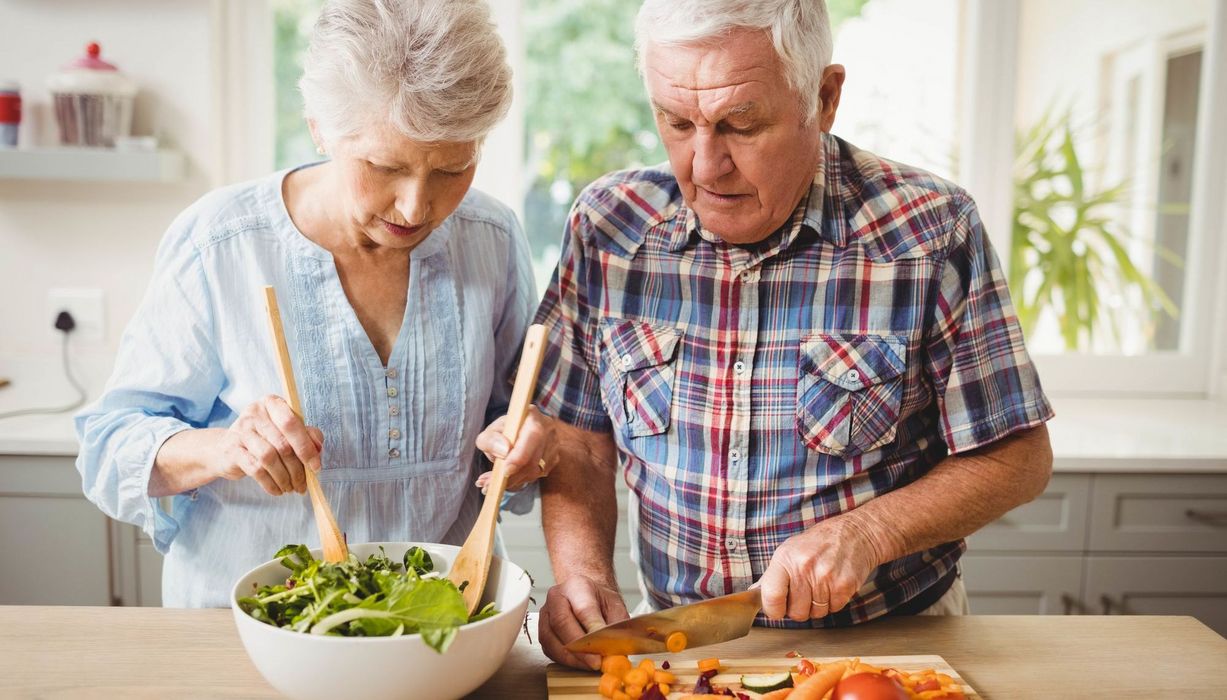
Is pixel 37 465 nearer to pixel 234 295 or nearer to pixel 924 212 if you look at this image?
pixel 234 295

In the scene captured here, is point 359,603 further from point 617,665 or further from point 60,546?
point 60,546

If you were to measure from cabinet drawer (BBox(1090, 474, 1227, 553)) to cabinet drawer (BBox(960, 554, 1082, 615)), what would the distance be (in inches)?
3.3

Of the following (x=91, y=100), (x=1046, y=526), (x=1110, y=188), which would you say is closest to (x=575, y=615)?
(x=1046, y=526)

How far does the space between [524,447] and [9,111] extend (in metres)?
1.87

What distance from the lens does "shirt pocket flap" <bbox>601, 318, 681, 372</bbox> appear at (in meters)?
1.32

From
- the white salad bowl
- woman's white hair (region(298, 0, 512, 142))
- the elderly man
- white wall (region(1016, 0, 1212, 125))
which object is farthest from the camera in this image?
white wall (region(1016, 0, 1212, 125))

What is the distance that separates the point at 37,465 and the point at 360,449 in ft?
3.93

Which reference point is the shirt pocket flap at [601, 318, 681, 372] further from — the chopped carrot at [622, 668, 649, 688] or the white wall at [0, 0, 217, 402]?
the white wall at [0, 0, 217, 402]

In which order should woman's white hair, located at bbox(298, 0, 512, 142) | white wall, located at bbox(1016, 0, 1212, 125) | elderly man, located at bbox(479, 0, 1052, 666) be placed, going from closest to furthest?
woman's white hair, located at bbox(298, 0, 512, 142) < elderly man, located at bbox(479, 0, 1052, 666) < white wall, located at bbox(1016, 0, 1212, 125)

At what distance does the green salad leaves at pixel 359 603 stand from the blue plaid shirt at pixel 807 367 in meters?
0.38

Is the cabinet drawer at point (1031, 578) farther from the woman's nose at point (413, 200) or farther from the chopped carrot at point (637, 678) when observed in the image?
the woman's nose at point (413, 200)

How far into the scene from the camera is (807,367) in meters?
1.27

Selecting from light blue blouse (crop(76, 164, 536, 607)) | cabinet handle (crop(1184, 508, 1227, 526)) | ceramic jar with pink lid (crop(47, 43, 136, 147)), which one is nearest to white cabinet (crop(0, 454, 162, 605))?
ceramic jar with pink lid (crop(47, 43, 136, 147))

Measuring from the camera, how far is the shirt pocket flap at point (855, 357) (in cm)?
126
